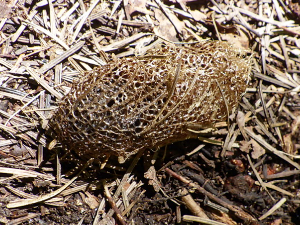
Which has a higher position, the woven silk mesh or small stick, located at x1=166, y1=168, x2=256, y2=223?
the woven silk mesh

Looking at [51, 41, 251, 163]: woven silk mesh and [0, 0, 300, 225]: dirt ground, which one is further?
[0, 0, 300, 225]: dirt ground

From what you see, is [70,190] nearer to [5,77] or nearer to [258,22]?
[5,77]

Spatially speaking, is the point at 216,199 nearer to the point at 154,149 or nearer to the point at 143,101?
the point at 154,149

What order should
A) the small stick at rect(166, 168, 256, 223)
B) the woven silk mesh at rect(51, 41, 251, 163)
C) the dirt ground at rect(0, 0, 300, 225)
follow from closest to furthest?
the woven silk mesh at rect(51, 41, 251, 163), the dirt ground at rect(0, 0, 300, 225), the small stick at rect(166, 168, 256, 223)

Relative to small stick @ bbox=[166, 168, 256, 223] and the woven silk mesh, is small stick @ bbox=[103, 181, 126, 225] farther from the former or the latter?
small stick @ bbox=[166, 168, 256, 223]

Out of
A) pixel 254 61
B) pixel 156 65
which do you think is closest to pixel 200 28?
pixel 254 61

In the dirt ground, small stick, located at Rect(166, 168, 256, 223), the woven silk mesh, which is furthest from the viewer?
small stick, located at Rect(166, 168, 256, 223)

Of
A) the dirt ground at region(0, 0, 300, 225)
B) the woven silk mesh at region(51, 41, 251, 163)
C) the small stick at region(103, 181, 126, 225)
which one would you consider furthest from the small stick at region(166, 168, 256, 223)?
the small stick at region(103, 181, 126, 225)

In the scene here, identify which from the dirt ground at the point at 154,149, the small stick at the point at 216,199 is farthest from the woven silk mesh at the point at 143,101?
the small stick at the point at 216,199
